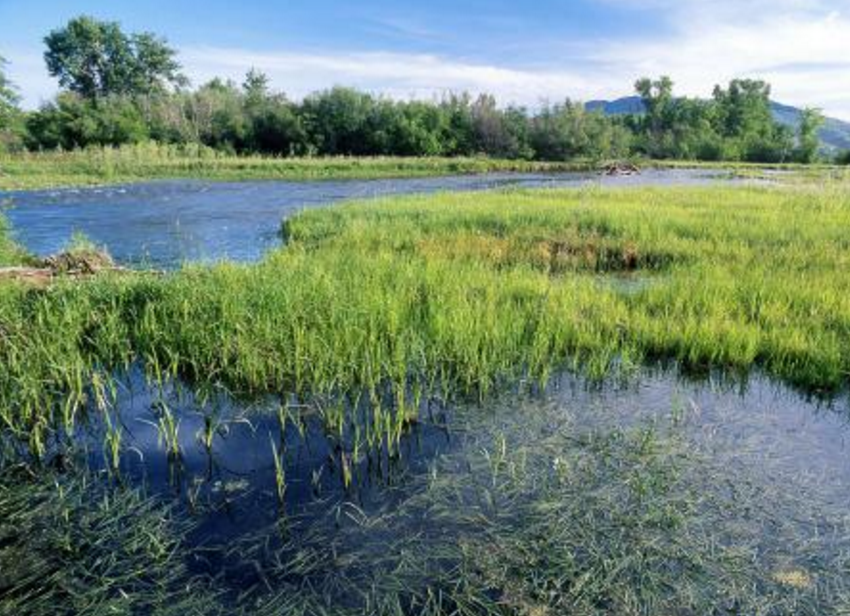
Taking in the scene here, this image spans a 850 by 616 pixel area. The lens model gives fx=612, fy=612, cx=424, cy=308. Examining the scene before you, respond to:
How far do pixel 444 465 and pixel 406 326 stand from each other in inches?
97.2

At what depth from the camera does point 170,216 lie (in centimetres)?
2222

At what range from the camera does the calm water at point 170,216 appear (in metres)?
15.5

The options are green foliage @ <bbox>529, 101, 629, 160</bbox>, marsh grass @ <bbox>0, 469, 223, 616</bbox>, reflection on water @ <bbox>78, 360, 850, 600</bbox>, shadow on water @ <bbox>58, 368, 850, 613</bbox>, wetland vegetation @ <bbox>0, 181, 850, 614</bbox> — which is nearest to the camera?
Result: marsh grass @ <bbox>0, 469, 223, 616</bbox>

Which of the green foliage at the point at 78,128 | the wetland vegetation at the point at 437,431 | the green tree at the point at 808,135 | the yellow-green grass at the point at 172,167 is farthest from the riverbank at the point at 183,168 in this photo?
the green tree at the point at 808,135

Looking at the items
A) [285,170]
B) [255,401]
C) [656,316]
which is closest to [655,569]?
[255,401]

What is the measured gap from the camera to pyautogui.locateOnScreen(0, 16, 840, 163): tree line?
2079 inches

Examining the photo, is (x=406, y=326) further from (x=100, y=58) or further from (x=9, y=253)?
(x=100, y=58)

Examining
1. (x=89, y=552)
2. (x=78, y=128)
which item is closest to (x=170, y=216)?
(x=89, y=552)

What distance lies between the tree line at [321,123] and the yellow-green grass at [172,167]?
22.9 ft

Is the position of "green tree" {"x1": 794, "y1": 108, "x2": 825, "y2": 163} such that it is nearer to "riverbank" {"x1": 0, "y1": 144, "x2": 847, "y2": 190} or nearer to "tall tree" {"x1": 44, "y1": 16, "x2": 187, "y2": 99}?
"riverbank" {"x1": 0, "y1": 144, "x2": 847, "y2": 190}

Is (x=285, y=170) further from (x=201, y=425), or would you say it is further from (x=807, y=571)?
(x=807, y=571)

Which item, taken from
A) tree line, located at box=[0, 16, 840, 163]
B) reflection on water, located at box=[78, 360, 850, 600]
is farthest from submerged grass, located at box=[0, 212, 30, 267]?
tree line, located at box=[0, 16, 840, 163]

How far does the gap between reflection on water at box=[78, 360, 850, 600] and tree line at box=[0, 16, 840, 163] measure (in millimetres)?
48681

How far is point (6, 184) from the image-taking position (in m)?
30.3
